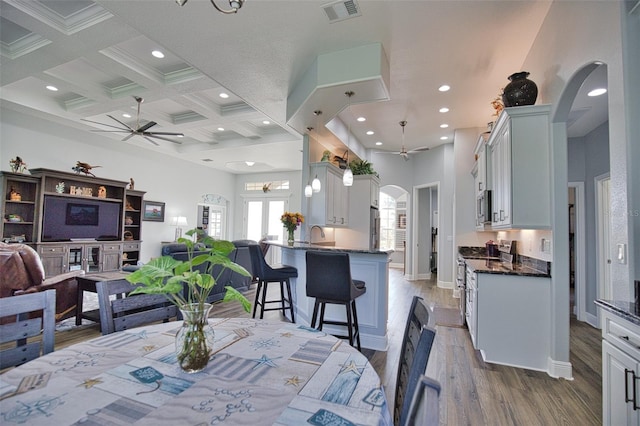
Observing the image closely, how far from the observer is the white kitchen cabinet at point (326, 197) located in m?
5.19

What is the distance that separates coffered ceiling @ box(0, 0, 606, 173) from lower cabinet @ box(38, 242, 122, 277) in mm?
2561

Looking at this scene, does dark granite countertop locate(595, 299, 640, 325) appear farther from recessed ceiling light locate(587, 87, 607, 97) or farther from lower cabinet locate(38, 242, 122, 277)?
lower cabinet locate(38, 242, 122, 277)

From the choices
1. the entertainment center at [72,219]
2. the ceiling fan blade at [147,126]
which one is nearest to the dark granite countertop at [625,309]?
the ceiling fan blade at [147,126]

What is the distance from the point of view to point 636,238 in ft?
5.57

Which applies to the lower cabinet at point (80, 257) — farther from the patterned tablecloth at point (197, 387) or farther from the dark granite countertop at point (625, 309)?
the dark granite countertop at point (625, 309)

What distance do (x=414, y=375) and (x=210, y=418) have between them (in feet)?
1.98

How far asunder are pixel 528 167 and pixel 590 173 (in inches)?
102

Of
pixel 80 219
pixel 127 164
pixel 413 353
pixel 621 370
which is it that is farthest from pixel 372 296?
pixel 127 164

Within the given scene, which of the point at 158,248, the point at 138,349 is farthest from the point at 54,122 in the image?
the point at 138,349

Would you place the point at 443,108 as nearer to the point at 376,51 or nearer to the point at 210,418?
the point at 376,51

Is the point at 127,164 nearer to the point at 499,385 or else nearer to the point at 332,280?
the point at 332,280

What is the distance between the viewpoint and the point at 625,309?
4.92 feet

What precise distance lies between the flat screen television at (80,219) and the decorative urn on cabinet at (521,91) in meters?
7.74

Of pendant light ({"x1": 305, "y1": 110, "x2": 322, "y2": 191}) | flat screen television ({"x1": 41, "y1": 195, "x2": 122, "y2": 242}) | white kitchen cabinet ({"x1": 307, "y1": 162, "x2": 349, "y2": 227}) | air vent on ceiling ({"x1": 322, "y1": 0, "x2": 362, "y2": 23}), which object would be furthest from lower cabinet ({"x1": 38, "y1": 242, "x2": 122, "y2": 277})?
air vent on ceiling ({"x1": 322, "y1": 0, "x2": 362, "y2": 23})
